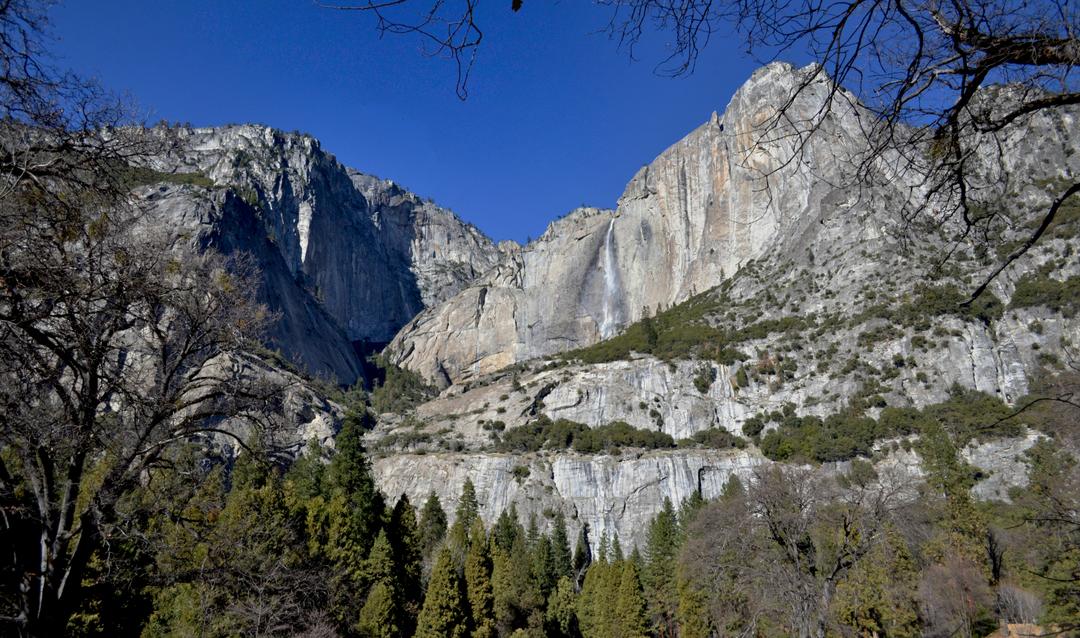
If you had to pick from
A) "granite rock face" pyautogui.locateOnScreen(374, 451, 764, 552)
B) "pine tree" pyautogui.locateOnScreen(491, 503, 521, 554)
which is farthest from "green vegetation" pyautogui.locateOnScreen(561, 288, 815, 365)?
"pine tree" pyautogui.locateOnScreen(491, 503, 521, 554)

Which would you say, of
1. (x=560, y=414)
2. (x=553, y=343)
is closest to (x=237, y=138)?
(x=553, y=343)

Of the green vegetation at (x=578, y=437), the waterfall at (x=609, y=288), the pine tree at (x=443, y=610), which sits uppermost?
the waterfall at (x=609, y=288)

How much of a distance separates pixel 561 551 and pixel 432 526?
34.3 feet

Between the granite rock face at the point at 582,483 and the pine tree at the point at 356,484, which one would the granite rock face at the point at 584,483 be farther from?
the pine tree at the point at 356,484

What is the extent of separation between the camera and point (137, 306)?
22.7ft

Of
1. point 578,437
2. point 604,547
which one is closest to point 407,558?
point 604,547

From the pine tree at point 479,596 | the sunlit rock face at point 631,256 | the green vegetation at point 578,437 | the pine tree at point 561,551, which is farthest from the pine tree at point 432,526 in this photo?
the sunlit rock face at point 631,256

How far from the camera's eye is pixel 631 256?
10756 cm

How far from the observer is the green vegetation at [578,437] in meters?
59.4

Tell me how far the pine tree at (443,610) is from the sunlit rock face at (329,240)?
6702 centimetres

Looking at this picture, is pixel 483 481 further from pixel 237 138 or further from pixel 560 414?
pixel 237 138

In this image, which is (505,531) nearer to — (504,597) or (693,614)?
(504,597)

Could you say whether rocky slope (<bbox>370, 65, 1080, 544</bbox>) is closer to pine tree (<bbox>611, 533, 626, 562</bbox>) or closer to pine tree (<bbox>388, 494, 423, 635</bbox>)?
pine tree (<bbox>611, 533, 626, 562</bbox>)

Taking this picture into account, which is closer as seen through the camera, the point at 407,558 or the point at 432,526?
the point at 407,558
